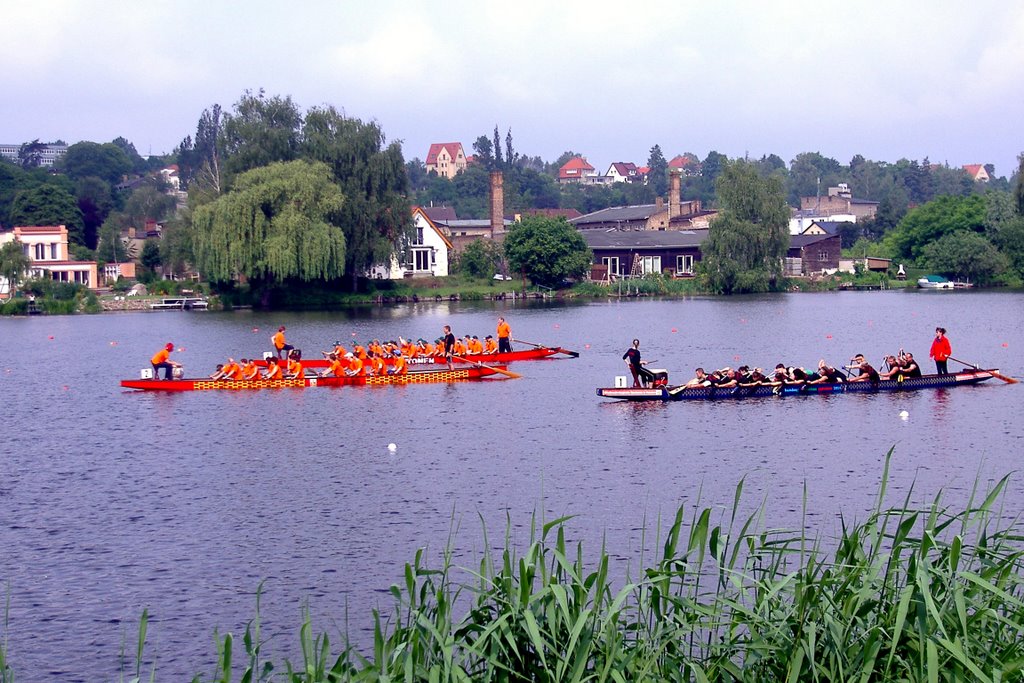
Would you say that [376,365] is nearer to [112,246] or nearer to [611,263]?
[611,263]

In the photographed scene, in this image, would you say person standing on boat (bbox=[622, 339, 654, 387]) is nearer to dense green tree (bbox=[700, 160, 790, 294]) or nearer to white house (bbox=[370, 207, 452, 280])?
dense green tree (bbox=[700, 160, 790, 294])

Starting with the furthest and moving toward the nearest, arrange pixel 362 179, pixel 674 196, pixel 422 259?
pixel 674 196, pixel 422 259, pixel 362 179

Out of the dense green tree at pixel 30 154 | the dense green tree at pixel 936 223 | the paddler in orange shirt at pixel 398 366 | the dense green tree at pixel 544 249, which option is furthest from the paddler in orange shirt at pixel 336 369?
the dense green tree at pixel 30 154

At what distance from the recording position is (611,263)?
90.8m

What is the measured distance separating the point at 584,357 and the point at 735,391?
12426 millimetres

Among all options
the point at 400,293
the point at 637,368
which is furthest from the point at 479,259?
the point at 637,368

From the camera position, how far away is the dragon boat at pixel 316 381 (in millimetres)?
31422

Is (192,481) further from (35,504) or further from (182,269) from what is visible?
(182,269)

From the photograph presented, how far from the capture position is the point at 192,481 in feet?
67.3

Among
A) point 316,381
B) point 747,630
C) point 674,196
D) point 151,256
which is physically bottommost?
point 747,630

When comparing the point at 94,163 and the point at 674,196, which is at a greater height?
the point at 94,163

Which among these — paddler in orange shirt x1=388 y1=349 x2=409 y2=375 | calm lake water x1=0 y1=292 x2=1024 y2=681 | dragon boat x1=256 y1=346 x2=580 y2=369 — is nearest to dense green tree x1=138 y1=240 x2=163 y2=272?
calm lake water x1=0 y1=292 x2=1024 y2=681

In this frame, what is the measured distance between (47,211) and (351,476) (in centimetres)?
8174

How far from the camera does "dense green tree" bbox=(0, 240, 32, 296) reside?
69500 millimetres
